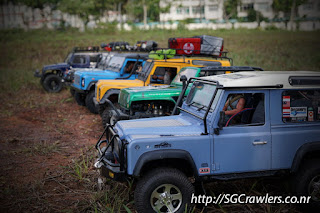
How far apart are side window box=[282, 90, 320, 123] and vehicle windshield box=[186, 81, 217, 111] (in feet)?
2.79

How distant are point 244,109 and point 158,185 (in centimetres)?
143

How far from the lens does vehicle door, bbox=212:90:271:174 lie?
415cm

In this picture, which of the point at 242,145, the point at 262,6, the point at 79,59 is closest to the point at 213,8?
the point at 262,6

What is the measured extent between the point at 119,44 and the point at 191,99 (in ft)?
30.6

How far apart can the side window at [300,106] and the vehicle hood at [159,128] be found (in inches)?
39.7

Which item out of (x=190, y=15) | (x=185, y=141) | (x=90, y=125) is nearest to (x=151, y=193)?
(x=185, y=141)

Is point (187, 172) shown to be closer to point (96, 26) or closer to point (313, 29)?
point (313, 29)

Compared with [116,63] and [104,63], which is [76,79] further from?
[104,63]

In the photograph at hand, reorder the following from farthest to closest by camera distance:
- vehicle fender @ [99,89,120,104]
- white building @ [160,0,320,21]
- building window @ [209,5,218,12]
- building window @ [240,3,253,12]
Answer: building window @ [209,5,218,12] < building window @ [240,3,253,12] < white building @ [160,0,320,21] < vehicle fender @ [99,89,120,104]

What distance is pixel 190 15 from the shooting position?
1666 inches

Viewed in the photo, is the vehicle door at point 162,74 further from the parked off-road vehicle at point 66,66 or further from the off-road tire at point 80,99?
the parked off-road vehicle at point 66,66

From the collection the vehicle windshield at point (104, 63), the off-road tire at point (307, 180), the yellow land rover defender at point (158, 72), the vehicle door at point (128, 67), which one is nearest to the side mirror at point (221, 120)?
the off-road tire at point (307, 180)

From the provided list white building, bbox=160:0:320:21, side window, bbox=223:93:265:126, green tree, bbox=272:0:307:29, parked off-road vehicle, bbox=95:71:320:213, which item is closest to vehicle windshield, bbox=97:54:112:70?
parked off-road vehicle, bbox=95:71:320:213

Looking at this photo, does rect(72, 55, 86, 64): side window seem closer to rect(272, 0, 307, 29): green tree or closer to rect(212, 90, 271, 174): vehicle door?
rect(212, 90, 271, 174): vehicle door
